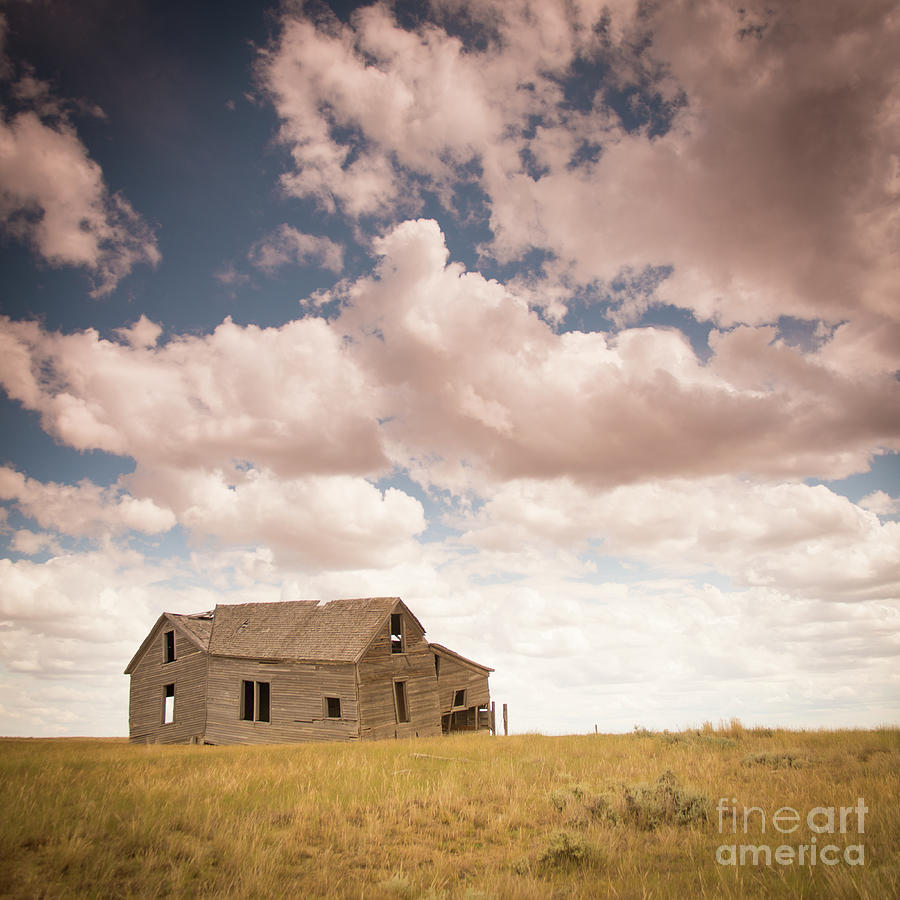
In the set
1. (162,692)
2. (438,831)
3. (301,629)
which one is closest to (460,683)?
(301,629)

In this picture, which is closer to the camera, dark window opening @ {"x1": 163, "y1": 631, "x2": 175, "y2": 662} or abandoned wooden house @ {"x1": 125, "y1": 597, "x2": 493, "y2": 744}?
abandoned wooden house @ {"x1": 125, "y1": 597, "x2": 493, "y2": 744}

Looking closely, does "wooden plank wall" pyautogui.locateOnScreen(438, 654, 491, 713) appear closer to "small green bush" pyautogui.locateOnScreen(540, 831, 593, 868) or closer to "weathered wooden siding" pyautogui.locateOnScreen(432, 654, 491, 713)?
"weathered wooden siding" pyautogui.locateOnScreen(432, 654, 491, 713)

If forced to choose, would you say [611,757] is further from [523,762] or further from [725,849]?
[725,849]

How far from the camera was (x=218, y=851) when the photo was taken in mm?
6809

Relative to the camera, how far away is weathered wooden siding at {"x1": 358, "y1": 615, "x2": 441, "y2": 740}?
27.1 metres

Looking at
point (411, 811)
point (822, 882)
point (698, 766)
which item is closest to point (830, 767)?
point (698, 766)

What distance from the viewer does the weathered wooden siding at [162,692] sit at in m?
30.6

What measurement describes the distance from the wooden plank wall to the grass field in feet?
73.0

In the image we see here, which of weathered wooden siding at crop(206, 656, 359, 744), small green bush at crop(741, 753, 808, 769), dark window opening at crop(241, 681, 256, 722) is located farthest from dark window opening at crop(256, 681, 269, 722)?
small green bush at crop(741, 753, 808, 769)

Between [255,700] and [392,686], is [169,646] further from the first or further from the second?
[392,686]

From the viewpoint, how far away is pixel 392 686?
28688 mm

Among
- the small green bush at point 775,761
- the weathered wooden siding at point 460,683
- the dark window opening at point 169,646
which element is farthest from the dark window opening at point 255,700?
the small green bush at point 775,761

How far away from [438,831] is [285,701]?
74.0ft

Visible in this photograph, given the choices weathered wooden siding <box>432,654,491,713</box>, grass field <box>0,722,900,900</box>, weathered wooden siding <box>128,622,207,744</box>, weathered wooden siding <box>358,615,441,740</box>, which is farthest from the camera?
weathered wooden siding <box>432,654,491,713</box>
